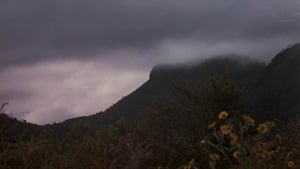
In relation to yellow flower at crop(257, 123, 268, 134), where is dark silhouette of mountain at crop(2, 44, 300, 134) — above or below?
above

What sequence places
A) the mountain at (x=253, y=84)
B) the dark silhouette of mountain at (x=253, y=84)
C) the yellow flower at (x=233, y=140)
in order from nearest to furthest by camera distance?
the yellow flower at (x=233, y=140)
the dark silhouette of mountain at (x=253, y=84)
the mountain at (x=253, y=84)

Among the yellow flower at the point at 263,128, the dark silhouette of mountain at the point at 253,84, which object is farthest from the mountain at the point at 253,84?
the yellow flower at the point at 263,128

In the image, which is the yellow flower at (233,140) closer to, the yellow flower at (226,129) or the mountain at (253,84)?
the yellow flower at (226,129)

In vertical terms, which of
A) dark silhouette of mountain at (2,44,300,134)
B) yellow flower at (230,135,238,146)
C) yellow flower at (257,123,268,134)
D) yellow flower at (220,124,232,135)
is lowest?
yellow flower at (230,135,238,146)

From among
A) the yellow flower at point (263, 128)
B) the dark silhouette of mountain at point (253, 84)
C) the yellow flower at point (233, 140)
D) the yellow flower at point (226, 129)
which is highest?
the dark silhouette of mountain at point (253, 84)

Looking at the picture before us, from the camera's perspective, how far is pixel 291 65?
315ft

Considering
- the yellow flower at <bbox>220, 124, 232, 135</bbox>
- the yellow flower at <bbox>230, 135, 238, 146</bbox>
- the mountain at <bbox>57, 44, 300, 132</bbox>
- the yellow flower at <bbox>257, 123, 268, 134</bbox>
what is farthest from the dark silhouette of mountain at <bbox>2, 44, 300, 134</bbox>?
the yellow flower at <bbox>230, 135, 238, 146</bbox>

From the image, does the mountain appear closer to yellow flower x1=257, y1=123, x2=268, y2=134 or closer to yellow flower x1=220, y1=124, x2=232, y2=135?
yellow flower x1=257, y1=123, x2=268, y2=134

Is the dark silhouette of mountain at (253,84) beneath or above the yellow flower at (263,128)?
above

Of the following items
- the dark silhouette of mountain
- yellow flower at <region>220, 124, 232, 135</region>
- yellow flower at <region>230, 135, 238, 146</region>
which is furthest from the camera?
the dark silhouette of mountain

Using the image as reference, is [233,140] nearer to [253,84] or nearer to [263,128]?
[263,128]

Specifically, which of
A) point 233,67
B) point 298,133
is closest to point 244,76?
point 233,67

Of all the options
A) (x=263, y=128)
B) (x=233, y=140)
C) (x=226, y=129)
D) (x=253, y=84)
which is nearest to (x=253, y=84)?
(x=253, y=84)

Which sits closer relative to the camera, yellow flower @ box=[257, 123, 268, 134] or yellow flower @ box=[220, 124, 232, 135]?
yellow flower @ box=[220, 124, 232, 135]
